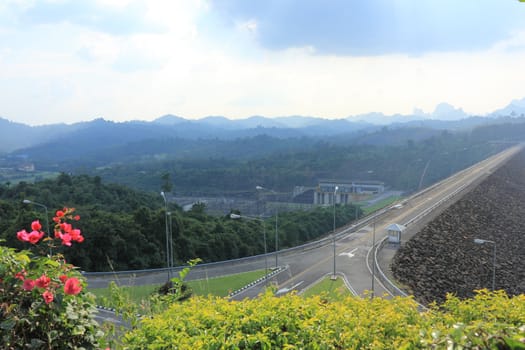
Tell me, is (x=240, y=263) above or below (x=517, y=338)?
below

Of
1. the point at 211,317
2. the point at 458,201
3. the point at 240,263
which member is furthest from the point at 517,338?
the point at 458,201

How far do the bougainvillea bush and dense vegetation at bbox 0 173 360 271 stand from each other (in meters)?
20.0

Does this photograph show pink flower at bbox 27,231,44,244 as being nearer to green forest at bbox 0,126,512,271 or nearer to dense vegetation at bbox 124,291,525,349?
dense vegetation at bbox 124,291,525,349

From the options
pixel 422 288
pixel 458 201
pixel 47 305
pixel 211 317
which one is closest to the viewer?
pixel 47 305

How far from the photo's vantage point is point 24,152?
16462 centimetres

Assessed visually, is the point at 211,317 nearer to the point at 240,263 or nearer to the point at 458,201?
the point at 240,263

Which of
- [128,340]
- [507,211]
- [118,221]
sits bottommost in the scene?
[507,211]

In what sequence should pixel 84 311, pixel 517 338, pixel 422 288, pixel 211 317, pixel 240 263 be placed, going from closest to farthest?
pixel 517 338 → pixel 84 311 → pixel 211 317 → pixel 422 288 → pixel 240 263

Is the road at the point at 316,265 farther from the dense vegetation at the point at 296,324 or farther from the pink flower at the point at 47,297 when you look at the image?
the pink flower at the point at 47,297

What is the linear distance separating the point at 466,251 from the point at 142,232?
74.5ft

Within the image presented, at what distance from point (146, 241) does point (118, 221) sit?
2.20m

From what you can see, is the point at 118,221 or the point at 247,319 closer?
the point at 247,319

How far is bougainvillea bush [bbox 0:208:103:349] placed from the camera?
2873mm

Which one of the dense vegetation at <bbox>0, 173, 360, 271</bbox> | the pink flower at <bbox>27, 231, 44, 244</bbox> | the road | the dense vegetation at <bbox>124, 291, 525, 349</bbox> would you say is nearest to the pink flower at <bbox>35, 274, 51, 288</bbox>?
the pink flower at <bbox>27, 231, 44, 244</bbox>
